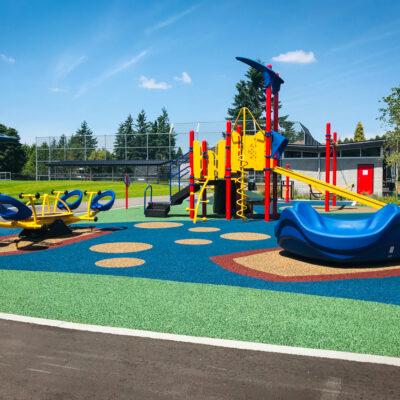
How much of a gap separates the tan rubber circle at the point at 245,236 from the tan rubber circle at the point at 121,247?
2.28 m

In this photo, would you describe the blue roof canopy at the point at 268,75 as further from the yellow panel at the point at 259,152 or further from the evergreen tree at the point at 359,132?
the evergreen tree at the point at 359,132

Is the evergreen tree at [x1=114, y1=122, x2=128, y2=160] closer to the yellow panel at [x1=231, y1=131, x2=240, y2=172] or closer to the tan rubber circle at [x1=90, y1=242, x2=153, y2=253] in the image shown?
the yellow panel at [x1=231, y1=131, x2=240, y2=172]

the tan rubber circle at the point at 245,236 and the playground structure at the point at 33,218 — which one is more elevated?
the playground structure at the point at 33,218

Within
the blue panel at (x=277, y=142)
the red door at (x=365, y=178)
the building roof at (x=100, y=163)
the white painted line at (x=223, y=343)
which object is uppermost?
the building roof at (x=100, y=163)

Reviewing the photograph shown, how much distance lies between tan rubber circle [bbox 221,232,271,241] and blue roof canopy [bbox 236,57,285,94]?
5.43 meters

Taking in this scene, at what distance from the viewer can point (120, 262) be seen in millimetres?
7453

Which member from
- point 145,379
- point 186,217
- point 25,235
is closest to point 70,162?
point 186,217

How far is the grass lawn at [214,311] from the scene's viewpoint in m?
3.95

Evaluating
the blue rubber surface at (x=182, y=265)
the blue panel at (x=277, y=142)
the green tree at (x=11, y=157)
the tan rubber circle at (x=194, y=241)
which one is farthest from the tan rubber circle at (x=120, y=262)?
the green tree at (x=11, y=157)

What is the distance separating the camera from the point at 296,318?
4.44 meters

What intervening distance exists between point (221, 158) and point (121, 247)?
22.5 ft

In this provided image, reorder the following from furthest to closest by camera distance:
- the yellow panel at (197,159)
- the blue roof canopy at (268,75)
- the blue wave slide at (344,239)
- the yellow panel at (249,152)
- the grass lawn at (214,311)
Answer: the yellow panel at (197,159)
the yellow panel at (249,152)
the blue roof canopy at (268,75)
the blue wave slide at (344,239)
the grass lawn at (214,311)

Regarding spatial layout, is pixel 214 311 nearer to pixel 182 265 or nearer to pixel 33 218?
pixel 182 265

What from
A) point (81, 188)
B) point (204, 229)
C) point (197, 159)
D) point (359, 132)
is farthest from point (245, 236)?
point (359, 132)
